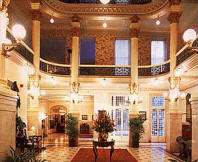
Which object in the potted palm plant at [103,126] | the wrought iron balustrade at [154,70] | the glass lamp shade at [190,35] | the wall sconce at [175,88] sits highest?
the wrought iron balustrade at [154,70]

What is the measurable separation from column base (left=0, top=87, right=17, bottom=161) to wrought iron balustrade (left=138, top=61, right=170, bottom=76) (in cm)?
1025

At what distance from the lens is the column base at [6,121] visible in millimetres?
4249

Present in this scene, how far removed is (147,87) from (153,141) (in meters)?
3.47

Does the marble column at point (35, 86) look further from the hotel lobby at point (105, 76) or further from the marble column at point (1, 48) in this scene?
the marble column at point (1, 48)

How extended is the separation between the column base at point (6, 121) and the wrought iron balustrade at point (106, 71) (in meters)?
10.8

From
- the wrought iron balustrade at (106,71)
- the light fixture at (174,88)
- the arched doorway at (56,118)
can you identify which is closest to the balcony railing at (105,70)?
the wrought iron balustrade at (106,71)

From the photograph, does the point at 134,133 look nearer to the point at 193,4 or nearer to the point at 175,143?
the point at 175,143

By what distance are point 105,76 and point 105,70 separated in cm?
49

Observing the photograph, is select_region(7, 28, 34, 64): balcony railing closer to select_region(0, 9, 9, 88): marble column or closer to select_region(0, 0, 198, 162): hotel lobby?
select_region(0, 0, 198, 162): hotel lobby

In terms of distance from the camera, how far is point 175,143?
11.8 metres

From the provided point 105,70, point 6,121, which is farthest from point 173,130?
point 6,121

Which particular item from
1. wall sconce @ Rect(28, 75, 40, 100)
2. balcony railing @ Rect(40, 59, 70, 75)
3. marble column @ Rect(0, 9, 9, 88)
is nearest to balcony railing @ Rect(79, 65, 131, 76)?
balcony railing @ Rect(40, 59, 70, 75)

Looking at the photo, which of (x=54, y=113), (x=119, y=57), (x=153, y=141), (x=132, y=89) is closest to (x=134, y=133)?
(x=132, y=89)

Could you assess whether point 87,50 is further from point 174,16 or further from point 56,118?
point 56,118
